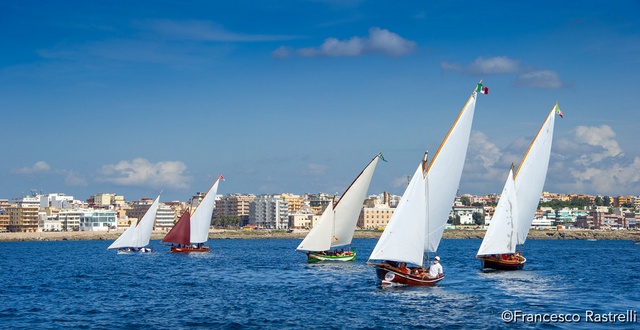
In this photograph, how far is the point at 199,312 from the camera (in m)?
45.9

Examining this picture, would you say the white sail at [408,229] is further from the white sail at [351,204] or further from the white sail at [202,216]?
the white sail at [202,216]

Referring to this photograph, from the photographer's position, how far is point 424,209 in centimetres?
5281

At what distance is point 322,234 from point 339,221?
209 cm

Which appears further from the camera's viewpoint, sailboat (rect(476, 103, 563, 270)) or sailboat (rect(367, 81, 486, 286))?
sailboat (rect(476, 103, 563, 270))

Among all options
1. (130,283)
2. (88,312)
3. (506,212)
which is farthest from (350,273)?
(88,312)

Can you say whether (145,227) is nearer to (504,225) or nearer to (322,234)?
(322,234)

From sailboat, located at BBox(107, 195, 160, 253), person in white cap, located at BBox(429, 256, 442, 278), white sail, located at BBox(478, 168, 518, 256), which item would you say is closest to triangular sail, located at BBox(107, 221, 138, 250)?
sailboat, located at BBox(107, 195, 160, 253)

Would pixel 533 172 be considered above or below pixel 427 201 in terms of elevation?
above

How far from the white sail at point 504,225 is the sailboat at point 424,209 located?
16368 millimetres

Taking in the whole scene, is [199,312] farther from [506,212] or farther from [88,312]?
[506,212]

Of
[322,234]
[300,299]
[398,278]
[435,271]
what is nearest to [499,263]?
[435,271]

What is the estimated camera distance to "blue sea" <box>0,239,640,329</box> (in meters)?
42.3

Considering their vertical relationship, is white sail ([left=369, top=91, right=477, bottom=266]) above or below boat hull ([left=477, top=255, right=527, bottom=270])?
above

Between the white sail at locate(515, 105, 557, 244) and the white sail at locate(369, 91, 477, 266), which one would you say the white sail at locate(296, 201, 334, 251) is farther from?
the white sail at locate(369, 91, 477, 266)
